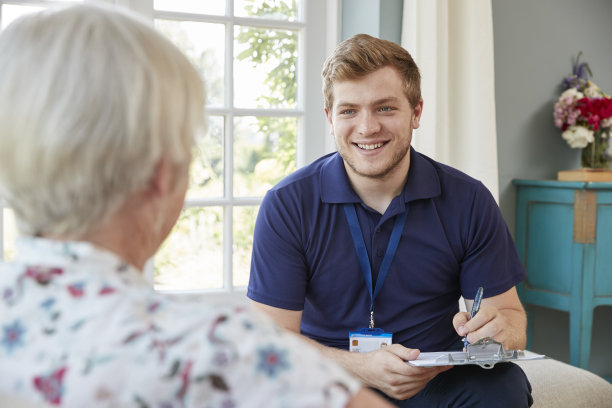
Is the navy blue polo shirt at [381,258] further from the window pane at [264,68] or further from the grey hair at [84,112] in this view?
the grey hair at [84,112]

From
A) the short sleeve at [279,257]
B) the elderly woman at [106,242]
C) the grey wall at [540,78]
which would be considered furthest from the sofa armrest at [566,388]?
the elderly woman at [106,242]

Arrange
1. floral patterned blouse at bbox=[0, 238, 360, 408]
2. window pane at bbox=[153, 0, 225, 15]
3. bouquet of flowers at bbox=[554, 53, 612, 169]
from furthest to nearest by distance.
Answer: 1. bouquet of flowers at bbox=[554, 53, 612, 169]
2. window pane at bbox=[153, 0, 225, 15]
3. floral patterned blouse at bbox=[0, 238, 360, 408]

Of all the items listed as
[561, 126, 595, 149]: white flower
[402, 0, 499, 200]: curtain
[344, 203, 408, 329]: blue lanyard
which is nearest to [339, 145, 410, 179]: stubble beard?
[344, 203, 408, 329]: blue lanyard

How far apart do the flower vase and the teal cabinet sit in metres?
0.26

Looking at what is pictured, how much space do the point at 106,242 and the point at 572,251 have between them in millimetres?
2522

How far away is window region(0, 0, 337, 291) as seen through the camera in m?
2.71

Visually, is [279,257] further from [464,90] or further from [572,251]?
[572,251]

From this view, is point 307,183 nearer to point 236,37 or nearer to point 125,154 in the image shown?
point 236,37

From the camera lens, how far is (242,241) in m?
2.81

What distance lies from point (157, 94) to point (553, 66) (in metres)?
2.93

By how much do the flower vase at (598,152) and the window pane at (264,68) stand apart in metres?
1.41

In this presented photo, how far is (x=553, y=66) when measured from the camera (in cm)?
328

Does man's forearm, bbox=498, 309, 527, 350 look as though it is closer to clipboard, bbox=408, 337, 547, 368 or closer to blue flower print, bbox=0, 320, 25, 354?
clipboard, bbox=408, 337, 547, 368

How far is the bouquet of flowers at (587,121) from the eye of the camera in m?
3.06
